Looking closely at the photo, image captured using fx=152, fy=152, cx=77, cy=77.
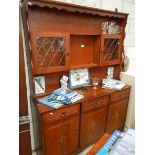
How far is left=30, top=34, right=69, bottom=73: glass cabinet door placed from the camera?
162 centimetres

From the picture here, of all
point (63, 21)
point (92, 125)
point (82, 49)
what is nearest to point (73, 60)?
point (82, 49)

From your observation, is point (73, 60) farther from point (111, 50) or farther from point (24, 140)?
point (24, 140)

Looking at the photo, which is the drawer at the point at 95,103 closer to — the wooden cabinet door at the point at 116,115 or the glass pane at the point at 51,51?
the wooden cabinet door at the point at 116,115

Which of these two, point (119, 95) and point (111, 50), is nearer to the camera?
point (119, 95)

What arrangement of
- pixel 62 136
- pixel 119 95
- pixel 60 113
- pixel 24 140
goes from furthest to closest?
pixel 119 95 → pixel 62 136 → pixel 60 113 → pixel 24 140

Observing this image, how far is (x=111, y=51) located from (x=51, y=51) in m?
0.99

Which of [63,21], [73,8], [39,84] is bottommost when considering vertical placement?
[39,84]

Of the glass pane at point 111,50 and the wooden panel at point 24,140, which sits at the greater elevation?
the glass pane at point 111,50

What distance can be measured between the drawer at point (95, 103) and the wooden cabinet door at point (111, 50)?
49 centimetres

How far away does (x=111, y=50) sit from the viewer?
231cm

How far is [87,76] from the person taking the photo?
7.27ft

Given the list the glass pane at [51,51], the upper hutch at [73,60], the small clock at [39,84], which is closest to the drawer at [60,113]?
the upper hutch at [73,60]

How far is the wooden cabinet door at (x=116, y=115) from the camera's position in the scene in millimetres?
2186
